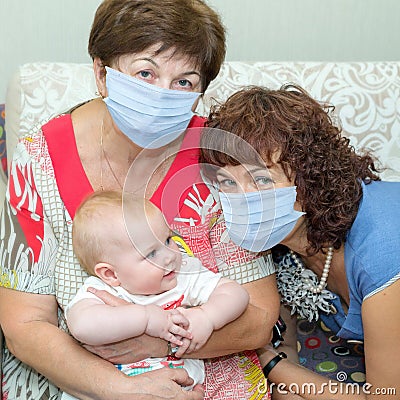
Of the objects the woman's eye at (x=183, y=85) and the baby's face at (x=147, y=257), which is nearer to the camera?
the baby's face at (x=147, y=257)

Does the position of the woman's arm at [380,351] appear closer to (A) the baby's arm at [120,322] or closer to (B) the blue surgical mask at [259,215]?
(B) the blue surgical mask at [259,215]

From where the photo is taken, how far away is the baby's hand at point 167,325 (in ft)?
5.13

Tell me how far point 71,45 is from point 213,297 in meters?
1.28

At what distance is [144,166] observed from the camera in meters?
1.78

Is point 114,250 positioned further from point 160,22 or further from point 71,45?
point 71,45

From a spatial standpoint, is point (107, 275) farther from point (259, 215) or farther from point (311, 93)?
point (311, 93)

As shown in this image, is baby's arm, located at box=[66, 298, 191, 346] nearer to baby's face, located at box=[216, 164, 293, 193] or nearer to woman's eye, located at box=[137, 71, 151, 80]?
baby's face, located at box=[216, 164, 293, 193]

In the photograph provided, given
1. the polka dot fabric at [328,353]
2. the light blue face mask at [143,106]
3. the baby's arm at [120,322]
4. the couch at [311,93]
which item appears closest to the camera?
the baby's arm at [120,322]

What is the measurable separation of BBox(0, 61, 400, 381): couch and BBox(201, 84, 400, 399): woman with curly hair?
1.10 ft

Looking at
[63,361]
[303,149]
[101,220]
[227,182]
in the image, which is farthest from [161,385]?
[303,149]

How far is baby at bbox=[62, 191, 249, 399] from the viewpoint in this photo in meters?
1.54

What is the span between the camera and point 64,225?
5.65ft

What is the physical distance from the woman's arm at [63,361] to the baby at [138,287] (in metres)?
0.05

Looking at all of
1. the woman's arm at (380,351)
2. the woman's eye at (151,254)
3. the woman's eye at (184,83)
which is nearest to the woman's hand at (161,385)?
the woman's eye at (151,254)
